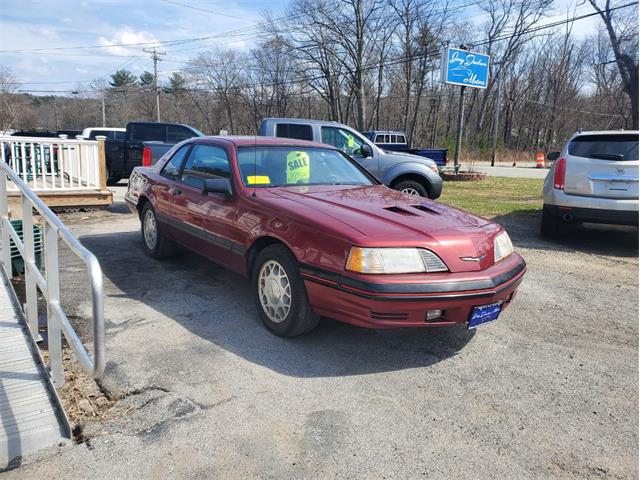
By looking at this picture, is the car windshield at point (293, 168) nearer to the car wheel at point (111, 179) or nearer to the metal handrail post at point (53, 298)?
the metal handrail post at point (53, 298)

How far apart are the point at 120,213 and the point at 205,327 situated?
21.8 feet

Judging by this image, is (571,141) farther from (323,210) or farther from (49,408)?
(49,408)

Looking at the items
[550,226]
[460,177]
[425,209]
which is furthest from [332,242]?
[460,177]

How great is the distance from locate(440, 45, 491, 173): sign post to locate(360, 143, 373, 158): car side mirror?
11179mm

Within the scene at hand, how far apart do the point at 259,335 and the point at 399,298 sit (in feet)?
4.22

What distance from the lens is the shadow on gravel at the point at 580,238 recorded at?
7363 mm

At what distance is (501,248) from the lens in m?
3.84

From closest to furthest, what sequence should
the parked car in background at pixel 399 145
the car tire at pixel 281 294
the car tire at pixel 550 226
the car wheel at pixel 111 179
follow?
the car tire at pixel 281 294 < the car tire at pixel 550 226 < the car wheel at pixel 111 179 < the parked car in background at pixel 399 145

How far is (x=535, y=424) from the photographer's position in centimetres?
281

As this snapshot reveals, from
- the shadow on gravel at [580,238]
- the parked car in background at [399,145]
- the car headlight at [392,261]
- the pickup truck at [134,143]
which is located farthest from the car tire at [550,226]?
the parked car in background at [399,145]

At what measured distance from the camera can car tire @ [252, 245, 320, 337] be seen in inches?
142

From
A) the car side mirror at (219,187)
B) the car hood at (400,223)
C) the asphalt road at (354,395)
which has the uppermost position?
the car side mirror at (219,187)

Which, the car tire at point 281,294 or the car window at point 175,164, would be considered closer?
the car tire at point 281,294

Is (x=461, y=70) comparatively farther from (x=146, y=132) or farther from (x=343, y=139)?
(x=343, y=139)
